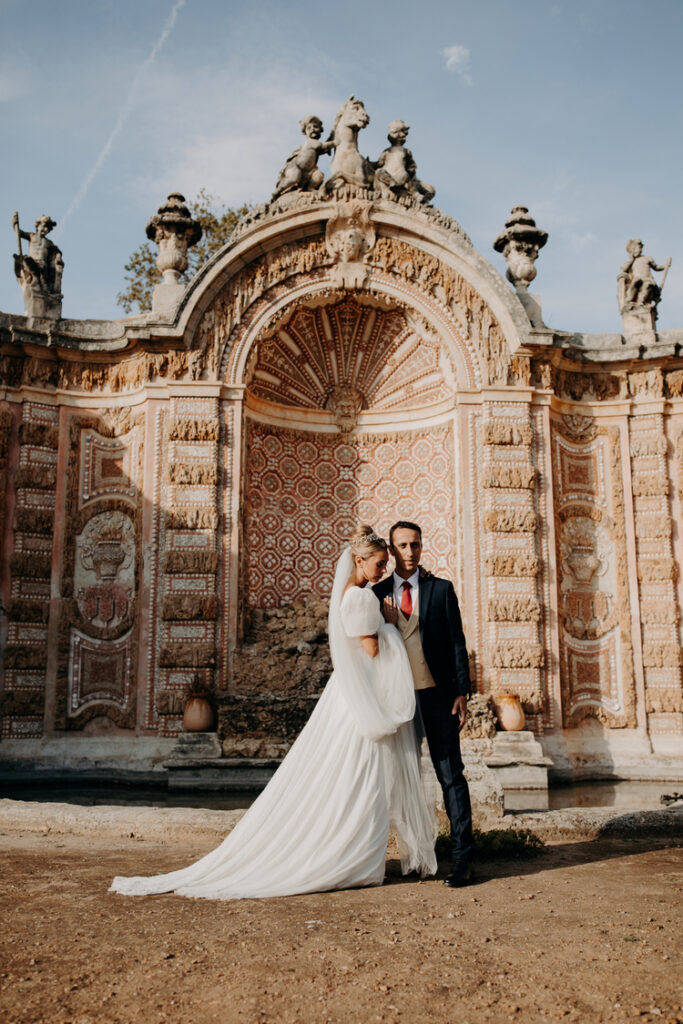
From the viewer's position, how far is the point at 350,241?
1284 cm

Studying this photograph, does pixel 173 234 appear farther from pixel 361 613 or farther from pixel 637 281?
pixel 361 613

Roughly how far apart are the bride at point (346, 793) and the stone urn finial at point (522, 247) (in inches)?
373

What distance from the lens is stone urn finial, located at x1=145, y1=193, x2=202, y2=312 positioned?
12969 mm

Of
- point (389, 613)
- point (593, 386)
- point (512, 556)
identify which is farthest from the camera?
point (593, 386)

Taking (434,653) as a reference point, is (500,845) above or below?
below

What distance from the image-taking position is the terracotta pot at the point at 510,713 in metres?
11.4

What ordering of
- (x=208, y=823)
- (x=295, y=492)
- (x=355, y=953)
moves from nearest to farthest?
1. (x=355, y=953)
2. (x=208, y=823)
3. (x=295, y=492)

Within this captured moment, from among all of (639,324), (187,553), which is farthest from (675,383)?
(187,553)

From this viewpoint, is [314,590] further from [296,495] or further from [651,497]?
[651,497]

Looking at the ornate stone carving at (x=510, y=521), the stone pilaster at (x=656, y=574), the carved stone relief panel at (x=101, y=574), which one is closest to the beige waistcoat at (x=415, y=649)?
the ornate stone carving at (x=510, y=521)

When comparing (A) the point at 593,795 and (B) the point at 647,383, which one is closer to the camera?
(A) the point at 593,795

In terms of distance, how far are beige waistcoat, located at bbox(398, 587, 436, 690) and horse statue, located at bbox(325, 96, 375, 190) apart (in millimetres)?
9492

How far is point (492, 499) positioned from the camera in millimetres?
12344

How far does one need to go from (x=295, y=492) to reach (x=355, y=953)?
1057 cm
